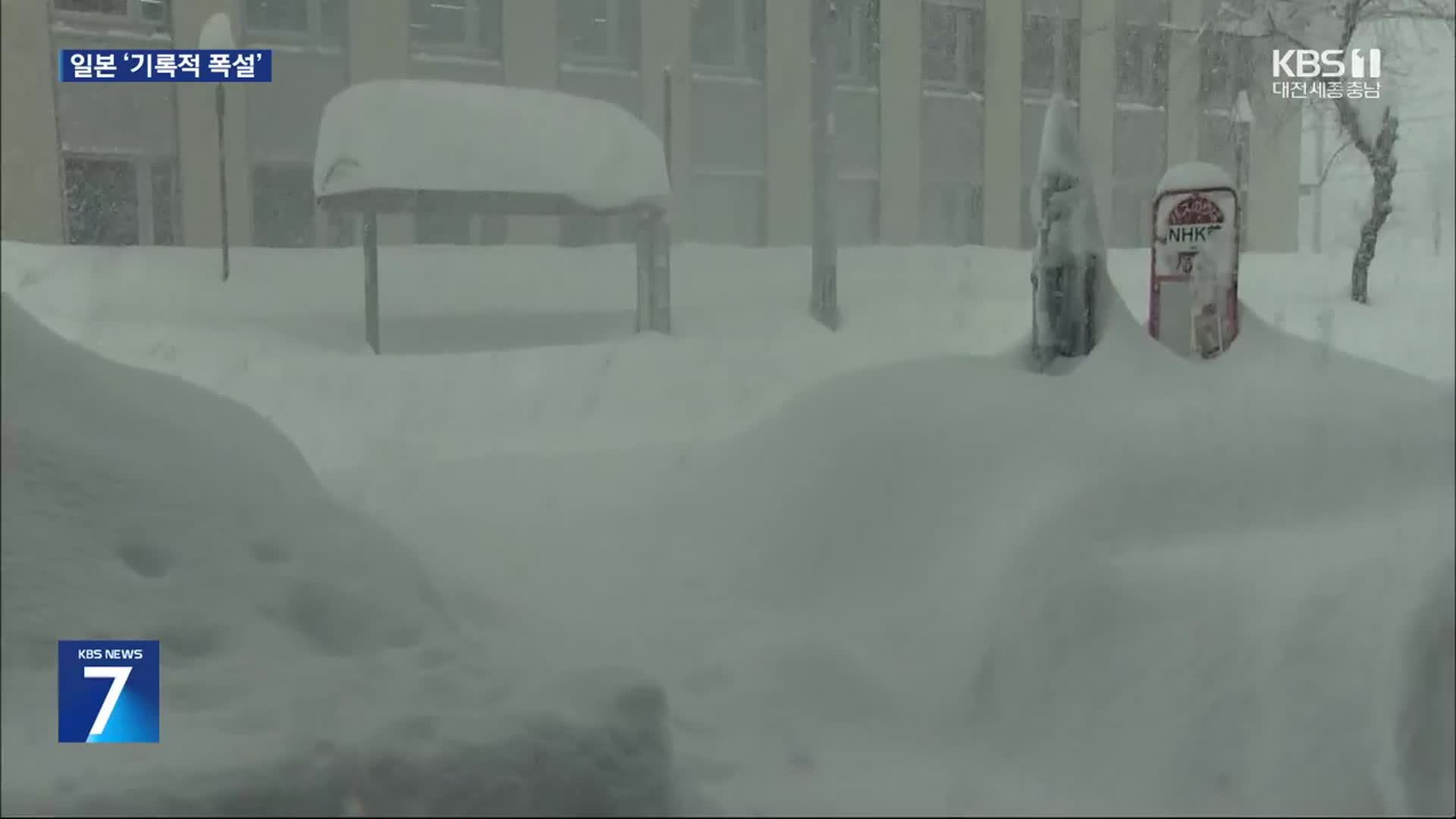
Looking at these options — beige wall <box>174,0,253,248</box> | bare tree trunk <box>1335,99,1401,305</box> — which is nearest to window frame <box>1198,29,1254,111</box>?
bare tree trunk <box>1335,99,1401,305</box>

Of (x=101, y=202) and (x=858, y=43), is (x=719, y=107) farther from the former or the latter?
(x=101, y=202)

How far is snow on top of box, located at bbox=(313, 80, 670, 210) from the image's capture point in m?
7.58

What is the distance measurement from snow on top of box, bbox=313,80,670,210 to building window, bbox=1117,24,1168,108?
3069 mm

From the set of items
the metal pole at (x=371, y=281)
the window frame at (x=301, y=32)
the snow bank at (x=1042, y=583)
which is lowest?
the snow bank at (x=1042, y=583)

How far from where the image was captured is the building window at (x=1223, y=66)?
6727mm

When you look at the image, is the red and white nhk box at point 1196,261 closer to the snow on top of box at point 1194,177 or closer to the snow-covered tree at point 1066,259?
the snow on top of box at point 1194,177

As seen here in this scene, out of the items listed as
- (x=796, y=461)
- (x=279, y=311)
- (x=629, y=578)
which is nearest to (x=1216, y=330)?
(x=796, y=461)

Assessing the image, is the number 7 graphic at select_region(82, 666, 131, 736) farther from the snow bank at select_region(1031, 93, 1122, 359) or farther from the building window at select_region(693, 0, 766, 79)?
the building window at select_region(693, 0, 766, 79)

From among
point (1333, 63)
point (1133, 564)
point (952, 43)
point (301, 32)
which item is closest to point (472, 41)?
point (301, 32)

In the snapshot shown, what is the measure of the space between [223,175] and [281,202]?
0.74 meters

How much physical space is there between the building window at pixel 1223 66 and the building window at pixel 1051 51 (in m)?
0.85

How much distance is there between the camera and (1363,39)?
5.57 meters

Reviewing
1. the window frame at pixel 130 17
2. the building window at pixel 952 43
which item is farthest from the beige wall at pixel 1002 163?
the window frame at pixel 130 17

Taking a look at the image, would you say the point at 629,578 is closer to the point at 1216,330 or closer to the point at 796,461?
the point at 796,461
